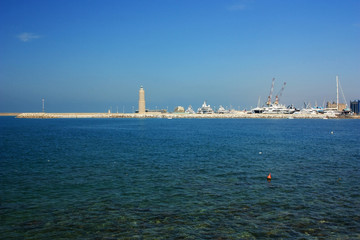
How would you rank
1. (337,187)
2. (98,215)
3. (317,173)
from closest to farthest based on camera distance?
(98,215)
(337,187)
(317,173)

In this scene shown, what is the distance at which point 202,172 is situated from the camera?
22.2 m

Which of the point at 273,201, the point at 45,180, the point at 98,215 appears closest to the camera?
the point at 98,215

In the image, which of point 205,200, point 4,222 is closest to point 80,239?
point 4,222

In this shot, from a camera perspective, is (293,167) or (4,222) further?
(293,167)

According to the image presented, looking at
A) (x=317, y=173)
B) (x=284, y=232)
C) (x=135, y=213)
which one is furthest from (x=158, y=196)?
(x=317, y=173)

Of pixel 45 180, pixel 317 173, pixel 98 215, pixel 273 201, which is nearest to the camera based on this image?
pixel 98 215

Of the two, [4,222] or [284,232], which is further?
[4,222]

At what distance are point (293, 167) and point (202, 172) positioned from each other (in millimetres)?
8960

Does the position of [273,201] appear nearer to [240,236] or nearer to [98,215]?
[240,236]

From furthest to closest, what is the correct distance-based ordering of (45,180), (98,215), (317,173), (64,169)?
(64,169), (317,173), (45,180), (98,215)

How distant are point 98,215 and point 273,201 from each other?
9.57 meters

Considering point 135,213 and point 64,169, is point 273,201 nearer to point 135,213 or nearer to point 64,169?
point 135,213

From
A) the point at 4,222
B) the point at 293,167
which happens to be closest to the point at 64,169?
the point at 4,222

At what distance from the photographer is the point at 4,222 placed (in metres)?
12.0
